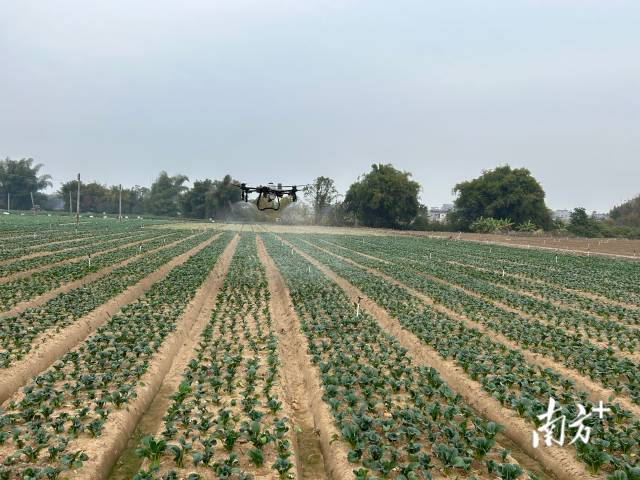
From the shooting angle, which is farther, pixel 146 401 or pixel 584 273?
pixel 584 273

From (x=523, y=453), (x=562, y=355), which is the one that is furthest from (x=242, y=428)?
(x=562, y=355)

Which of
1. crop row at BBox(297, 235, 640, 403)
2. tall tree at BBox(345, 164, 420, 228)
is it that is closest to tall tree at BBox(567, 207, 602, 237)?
tall tree at BBox(345, 164, 420, 228)

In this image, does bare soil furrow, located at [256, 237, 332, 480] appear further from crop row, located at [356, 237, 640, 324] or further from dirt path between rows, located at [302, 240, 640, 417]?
crop row, located at [356, 237, 640, 324]

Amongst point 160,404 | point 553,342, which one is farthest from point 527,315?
point 160,404

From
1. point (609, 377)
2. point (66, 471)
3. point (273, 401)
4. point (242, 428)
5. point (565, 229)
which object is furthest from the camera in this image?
point (565, 229)

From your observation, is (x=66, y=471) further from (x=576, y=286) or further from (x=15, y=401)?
(x=576, y=286)

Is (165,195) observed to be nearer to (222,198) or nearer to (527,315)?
(222,198)
